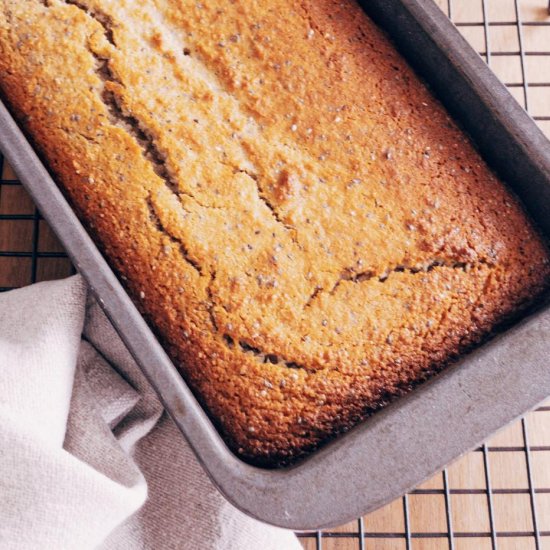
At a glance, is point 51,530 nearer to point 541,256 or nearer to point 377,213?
point 377,213

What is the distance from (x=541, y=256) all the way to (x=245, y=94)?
19.4 inches

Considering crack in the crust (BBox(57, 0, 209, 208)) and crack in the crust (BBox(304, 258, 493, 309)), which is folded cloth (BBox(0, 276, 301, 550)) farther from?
crack in the crust (BBox(304, 258, 493, 309))

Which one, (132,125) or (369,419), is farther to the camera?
(132,125)

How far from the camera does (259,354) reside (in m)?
1.07

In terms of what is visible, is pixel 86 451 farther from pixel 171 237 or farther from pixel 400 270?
pixel 400 270

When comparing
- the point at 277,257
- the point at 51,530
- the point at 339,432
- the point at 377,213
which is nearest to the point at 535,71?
the point at 377,213

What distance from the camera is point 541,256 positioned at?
1109 mm

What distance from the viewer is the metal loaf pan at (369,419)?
95cm

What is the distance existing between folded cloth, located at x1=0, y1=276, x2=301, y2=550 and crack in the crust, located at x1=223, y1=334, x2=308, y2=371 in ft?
0.66

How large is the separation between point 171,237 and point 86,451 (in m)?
0.34

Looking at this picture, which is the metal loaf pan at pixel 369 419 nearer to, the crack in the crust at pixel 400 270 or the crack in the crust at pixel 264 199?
the crack in the crust at pixel 400 270

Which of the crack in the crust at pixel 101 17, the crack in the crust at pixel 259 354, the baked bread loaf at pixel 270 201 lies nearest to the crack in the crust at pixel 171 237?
the baked bread loaf at pixel 270 201

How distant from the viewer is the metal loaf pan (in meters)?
0.95

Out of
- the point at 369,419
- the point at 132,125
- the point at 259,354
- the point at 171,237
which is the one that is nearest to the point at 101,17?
the point at 132,125
